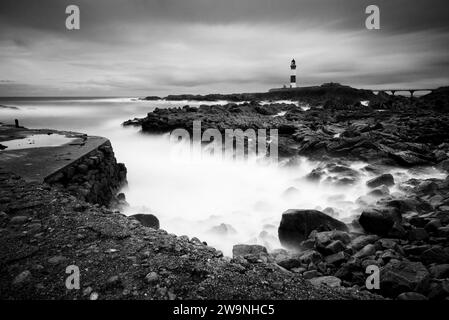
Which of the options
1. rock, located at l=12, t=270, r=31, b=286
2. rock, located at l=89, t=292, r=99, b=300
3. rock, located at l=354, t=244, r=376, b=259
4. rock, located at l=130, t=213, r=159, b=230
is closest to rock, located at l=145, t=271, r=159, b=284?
rock, located at l=89, t=292, r=99, b=300

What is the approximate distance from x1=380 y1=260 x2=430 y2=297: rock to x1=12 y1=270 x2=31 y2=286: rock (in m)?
4.19

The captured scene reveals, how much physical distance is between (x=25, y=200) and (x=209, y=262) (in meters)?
3.23

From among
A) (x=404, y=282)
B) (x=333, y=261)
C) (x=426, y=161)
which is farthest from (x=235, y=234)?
(x=426, y=161)

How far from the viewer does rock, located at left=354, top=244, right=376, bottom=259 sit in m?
4.56

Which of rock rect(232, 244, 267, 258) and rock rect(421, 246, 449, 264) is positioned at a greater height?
rock rect(421, 246, 449, 264)

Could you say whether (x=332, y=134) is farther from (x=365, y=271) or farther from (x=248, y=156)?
(x=365, y=271)

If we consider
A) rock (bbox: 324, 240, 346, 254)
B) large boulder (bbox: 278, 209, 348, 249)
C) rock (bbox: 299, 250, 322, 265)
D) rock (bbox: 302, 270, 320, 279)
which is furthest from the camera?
large boulder (bbox: 278, 209, 348, 249)

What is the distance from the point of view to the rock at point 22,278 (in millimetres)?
2632

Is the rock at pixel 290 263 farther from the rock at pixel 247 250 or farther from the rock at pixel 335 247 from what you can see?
the rock at pixel 335 247

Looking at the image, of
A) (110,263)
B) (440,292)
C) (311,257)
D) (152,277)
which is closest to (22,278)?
(110,263)

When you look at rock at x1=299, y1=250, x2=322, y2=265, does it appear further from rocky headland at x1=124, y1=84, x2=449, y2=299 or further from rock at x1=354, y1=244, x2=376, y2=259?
rock at x1=354, y1=244, x2=376, y2=259

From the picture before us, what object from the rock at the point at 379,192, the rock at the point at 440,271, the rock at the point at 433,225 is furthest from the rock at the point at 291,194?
the rock at the point at 440,271

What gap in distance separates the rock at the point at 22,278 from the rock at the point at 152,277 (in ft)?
3.87
